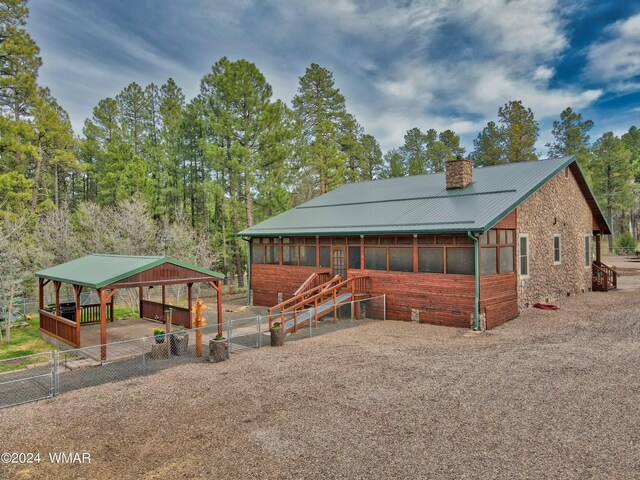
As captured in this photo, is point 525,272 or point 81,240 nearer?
point 525,272

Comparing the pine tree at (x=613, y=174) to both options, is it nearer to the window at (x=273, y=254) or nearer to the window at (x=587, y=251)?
the window at (x=587, y=251)

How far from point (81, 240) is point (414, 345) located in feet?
70.1

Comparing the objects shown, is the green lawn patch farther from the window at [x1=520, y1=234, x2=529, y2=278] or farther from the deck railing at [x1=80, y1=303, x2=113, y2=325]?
the window at [x1=520, y1=234, x2=529, y2=278]

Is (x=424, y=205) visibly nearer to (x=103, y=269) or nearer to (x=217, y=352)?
(x=217, y=352)

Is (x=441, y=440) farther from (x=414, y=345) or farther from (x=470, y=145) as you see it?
(x=470, y=145)

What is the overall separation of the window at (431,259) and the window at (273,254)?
25.7 ft

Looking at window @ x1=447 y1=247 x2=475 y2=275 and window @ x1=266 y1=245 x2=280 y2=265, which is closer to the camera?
window @ x1=447 y1=247 x2=475 y2=275

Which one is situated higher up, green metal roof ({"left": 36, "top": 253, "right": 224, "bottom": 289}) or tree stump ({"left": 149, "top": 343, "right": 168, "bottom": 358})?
green metal roof ({"left": 36, "top": 253, "right": 224, "bottom": 289})

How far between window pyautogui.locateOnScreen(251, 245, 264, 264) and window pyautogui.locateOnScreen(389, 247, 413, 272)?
7714 mm

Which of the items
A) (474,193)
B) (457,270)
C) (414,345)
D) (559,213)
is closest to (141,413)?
(414,345)

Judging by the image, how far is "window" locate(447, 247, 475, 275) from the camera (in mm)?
13273

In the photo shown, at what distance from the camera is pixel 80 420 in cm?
671

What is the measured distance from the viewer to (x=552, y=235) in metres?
17.6

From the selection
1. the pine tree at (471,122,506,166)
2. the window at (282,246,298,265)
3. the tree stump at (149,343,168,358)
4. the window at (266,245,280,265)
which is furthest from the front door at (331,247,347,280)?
the pine tree at (471,122,506,166)
